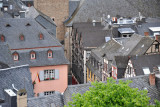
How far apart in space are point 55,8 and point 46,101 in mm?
61412

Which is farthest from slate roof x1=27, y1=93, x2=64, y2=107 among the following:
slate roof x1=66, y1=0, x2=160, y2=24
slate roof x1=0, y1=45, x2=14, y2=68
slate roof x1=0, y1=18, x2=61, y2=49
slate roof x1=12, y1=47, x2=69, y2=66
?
slate roof x1=66, y1=0, x2=160, y2=24

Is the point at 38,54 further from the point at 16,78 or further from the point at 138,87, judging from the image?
the point at 138,87

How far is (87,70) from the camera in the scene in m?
68.9

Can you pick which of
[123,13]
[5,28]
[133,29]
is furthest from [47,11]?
[5,28]

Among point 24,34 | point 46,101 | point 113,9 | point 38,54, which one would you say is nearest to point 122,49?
point 38,54

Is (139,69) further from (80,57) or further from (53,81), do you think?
(80,57)

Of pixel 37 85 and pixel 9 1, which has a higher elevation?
→ pixel 9 1

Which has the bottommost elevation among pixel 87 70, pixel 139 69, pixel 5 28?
pixel 87 70

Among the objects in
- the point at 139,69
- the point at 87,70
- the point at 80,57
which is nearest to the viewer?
the point at 139,69

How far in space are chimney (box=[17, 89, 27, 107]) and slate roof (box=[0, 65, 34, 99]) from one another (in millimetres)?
4727

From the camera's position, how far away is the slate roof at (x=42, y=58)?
184ft

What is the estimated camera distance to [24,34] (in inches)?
2285

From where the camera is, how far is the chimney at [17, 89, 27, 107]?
111 ft

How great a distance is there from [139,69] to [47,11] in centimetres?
4993
